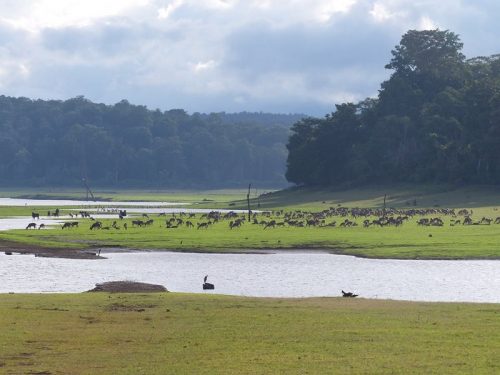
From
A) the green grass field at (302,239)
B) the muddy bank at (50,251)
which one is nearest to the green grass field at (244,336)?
A: the muddy bank at (50,251)

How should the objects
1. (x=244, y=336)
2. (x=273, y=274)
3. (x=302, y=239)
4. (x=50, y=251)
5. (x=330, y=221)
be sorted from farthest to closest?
(x=330, y=221) < (x=302, y=239) < (x=50, y=251) < (x=273, y=274) < (x=244, y=336)

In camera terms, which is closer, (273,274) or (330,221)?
(273,274)

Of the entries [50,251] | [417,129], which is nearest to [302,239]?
[50,251]

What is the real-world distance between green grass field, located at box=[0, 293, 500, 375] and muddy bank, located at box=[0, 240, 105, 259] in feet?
75.9

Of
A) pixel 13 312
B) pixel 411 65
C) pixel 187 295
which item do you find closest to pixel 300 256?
pixel 187 295

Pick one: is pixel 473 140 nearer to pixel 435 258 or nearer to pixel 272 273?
pixel 435 258

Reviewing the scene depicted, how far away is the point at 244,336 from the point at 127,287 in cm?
1561

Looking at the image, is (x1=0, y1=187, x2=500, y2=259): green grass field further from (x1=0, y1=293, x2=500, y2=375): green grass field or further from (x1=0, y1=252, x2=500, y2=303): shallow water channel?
(x1=0, y1=293, x2=500, y2=375): green grass field

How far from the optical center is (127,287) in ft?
135

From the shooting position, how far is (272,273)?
4862 cm

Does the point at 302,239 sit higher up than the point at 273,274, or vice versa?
the point at 302,239

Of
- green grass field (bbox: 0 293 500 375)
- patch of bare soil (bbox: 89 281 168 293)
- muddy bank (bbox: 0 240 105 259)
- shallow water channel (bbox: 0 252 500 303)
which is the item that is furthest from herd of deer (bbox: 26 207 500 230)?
green grass field (bbox: 0 293 500 375)

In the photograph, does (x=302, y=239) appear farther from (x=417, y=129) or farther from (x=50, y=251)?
(x=417, y=129)

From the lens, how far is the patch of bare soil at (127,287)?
39.9 m
